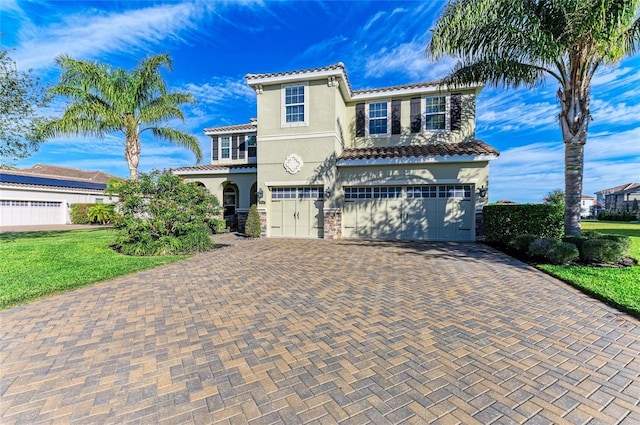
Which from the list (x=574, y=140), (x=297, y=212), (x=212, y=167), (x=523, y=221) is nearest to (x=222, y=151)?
(x=212, y=167)

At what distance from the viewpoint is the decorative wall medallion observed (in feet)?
46.1

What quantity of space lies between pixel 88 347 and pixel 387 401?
362 cm

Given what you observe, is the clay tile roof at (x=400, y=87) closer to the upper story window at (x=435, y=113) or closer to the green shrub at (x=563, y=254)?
the upper story window at (x=435, y=113)

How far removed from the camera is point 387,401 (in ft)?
8.27

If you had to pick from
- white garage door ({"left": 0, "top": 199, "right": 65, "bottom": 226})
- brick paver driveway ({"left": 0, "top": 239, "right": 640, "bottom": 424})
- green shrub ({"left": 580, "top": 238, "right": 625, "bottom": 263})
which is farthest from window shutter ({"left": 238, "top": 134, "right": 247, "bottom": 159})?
white garage door ({"left": 0, "top": 199, "right": 65, "bottom": 226})

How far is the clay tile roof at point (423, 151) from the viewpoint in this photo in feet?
41.4

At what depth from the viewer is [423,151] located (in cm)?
1345

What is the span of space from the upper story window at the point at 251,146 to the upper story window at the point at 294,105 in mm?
5012

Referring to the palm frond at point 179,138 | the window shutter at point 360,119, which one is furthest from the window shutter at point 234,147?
the window shutter at point 360,119

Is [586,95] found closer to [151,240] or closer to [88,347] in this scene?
[88,347]

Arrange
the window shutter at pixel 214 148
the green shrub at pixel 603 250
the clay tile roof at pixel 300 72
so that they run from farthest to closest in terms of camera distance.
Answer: the window shutter at pixel 214 148 → the clay tile roof at pixel 300 72 → the green shrub at pixel 603 250

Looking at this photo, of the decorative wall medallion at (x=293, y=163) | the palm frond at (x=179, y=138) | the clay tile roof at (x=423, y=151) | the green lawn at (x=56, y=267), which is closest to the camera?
the green lawn at (x=56, y=267)

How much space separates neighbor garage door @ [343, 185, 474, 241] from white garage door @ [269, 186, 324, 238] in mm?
1433

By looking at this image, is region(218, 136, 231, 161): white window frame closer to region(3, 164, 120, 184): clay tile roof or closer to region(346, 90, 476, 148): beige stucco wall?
region(346, 90, 476, 148): beige stucco wall
